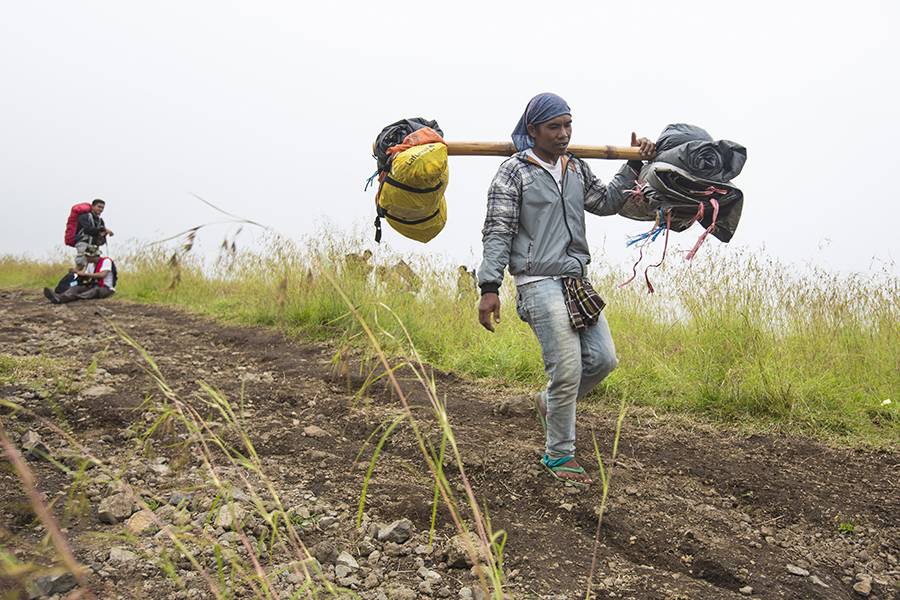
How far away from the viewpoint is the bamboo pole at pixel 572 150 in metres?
3.27

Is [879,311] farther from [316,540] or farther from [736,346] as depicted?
[316,540]

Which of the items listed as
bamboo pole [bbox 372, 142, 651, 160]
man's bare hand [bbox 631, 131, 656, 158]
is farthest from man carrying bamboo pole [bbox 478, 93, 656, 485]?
man's bare hand [bbox 631, 131, 656, 158]

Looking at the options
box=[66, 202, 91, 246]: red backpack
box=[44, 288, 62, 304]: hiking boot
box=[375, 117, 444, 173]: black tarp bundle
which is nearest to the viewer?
box=[375, 117, 444, 173]: black tarp bundle

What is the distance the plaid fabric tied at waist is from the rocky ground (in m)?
0.81

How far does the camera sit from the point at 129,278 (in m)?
Result: 11.6

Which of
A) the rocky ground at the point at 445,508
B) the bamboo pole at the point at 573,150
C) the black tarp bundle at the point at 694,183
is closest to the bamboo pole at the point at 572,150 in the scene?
the bamboo pole at the point at 573,150

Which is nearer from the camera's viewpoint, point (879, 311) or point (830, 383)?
point (830, 383)

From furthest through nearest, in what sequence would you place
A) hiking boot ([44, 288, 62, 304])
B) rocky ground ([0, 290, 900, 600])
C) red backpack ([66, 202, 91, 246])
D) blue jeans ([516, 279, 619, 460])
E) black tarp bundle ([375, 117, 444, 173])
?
red backpack ([66, 202, 91, 246])
hiking boot ([44, 288, 62, 304])
black tarp bundle ([375, 117, 444, 173])
blue jeans ([516, 279, 619, 460])
rocky ground ([0, 290, 900, 600])

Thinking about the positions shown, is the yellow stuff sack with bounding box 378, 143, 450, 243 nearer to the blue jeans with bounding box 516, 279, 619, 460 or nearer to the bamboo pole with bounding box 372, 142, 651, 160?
the bamboo pole with bounding box 372, 142, 651, 160

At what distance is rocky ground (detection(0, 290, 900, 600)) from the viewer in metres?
1.90

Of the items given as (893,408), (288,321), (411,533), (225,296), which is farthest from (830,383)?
(225,296)

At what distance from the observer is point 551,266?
2.86 meters

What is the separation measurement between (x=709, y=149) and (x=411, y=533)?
8.24ft

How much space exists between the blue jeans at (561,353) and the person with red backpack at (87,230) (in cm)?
1047
